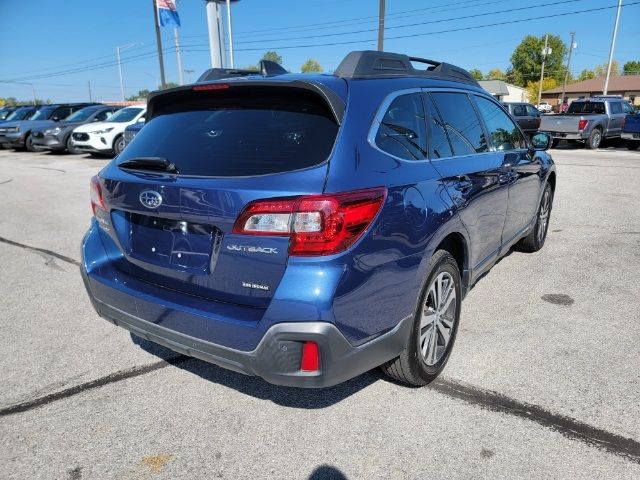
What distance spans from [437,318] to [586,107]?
66.1ft

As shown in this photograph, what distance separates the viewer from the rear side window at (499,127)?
394 centimetres

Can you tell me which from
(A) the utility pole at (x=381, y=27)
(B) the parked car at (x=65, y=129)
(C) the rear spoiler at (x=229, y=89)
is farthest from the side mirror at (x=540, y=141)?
(B) the parked car at (x=65, y=129)

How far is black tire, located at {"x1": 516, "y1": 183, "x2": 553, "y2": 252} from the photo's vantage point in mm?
5336

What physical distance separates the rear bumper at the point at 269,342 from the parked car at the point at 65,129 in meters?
17.2

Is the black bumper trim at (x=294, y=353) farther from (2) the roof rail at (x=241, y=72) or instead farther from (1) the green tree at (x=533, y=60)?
(1) the green tree at (x=533, y=60)

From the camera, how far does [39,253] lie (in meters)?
5.72

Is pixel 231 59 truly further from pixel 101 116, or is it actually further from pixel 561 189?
pixel 561 189

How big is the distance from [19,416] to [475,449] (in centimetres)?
242

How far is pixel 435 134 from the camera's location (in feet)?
9.89

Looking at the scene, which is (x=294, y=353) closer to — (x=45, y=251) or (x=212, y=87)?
(x=212, y=87)

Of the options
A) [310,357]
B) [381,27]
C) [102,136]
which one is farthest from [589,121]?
[310,357]

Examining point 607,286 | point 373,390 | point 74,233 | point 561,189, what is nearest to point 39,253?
point 74,233

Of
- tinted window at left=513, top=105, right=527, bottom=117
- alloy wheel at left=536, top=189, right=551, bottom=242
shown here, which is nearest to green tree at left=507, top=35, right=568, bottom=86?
tinted window at left=513, top=105, right=527, bottom=117

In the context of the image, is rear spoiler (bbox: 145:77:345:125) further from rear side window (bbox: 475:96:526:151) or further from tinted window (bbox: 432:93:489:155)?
rear side window (bbox: 475:96:526:151)
